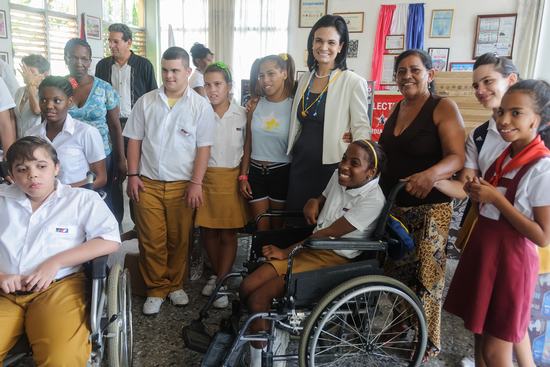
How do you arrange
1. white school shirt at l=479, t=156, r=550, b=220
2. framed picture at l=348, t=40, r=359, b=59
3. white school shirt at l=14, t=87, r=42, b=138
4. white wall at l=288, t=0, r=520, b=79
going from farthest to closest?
framed picture at l=348, t=40, r=359, b=59 → white wall at l=288, t=0, r=520, b=79 → white school shirt at l=14, t=87, r=42, b=138 → white school shirt at l=479, t=156, r=550, b=220

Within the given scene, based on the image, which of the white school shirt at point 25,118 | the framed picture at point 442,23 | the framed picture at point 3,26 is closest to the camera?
the white school shirt at point 25,118

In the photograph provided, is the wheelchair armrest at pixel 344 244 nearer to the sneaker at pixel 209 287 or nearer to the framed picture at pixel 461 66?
the sneaker at pixel 209 287

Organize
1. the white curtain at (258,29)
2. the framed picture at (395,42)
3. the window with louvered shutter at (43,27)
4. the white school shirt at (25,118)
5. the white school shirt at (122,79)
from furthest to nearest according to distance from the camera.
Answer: the white curtain at (258,29)
the framed picture at (395,42)
the window with louvered shutter at (43,27)
the white school shirt at (122,79)
the white school shirt at (25,118)

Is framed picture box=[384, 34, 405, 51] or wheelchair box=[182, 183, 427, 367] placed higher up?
framed picture box=[384, 34, 405, 51]

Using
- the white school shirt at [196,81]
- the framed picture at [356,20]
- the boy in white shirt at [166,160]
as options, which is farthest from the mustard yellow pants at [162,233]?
the framed picture at [356,20]

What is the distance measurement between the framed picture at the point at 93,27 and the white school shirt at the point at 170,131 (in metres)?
4.86

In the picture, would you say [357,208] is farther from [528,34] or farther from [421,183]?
[528,34]

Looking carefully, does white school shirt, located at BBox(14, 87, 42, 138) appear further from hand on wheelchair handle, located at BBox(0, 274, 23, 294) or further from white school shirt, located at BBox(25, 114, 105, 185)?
hand on wheelchair handle, located at BBox(0, 274, 23, 294)

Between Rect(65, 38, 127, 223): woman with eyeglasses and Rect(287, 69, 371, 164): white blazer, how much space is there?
1.28 metres

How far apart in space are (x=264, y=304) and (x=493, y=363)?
81 centimetres

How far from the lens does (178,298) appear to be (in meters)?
2.30

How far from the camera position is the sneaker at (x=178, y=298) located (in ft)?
7.55

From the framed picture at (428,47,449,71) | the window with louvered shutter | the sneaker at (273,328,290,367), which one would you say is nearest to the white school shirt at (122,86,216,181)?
the sneaker at (273,328,290,367)

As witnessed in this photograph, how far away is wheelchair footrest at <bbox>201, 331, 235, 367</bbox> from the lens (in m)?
1.57
